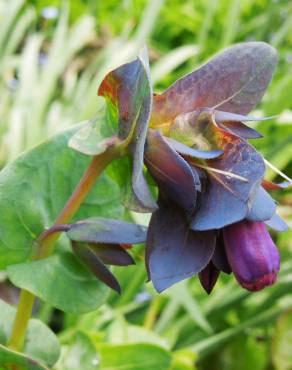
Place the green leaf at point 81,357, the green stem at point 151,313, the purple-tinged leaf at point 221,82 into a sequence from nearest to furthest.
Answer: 1. the purple-tinged leaf at point 221,82
2. the green leaf at point 81,357
3. the green stem at point 151,313

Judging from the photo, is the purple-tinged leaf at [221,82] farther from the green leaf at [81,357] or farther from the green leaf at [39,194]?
the green leaf at [81,357]

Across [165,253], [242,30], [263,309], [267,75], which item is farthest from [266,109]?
[242,30]

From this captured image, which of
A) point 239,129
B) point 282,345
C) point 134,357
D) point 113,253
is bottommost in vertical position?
point 282,345

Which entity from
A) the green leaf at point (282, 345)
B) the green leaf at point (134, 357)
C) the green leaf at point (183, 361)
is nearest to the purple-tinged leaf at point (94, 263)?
the green leaf at point (134, 357)

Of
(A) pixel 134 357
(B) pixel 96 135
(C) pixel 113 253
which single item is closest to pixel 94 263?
(C) pixel 113 253

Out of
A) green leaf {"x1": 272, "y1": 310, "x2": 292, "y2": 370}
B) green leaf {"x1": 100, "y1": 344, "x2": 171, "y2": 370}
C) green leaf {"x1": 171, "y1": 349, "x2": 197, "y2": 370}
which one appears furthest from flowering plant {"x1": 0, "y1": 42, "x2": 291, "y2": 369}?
green leaf {"x1": 272, "y1": 310, "x2": 292, "y2": 370}

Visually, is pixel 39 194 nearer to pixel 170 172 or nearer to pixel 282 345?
pixel 170 172

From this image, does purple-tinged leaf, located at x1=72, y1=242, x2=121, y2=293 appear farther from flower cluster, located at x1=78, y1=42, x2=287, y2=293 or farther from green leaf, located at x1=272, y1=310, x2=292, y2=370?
green leaf, located at x1=272, y1=310, x2=292, y2=370
